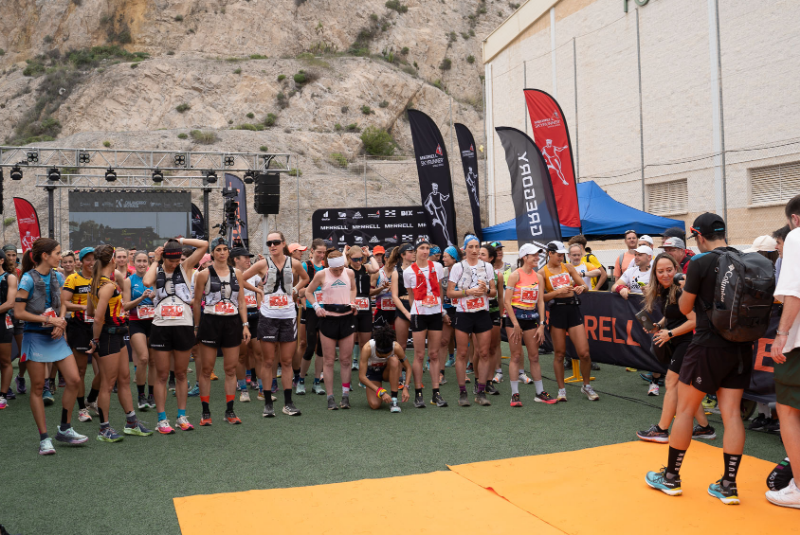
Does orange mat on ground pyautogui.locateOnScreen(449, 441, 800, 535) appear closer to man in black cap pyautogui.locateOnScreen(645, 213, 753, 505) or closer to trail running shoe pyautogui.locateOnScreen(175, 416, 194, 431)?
man in black cap pyautogui.locateOnScreen(645, 213, 753, 505)

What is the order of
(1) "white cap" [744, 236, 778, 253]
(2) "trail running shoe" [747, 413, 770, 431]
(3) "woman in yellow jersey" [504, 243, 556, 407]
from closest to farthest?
(1) "white cap" [744, 236, 778, 253]
(2) "trail running shoe" [747, 413, 770, 431]
(3) "woman in yellow jersey" [504, 243, 556, 407]

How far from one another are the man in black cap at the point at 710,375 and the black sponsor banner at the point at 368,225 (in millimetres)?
14845

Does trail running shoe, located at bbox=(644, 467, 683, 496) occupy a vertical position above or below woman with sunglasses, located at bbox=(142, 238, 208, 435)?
below

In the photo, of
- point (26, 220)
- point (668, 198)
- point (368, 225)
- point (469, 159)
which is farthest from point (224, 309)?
point (668, 198)

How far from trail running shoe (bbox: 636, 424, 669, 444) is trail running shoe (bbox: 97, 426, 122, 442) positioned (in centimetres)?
483

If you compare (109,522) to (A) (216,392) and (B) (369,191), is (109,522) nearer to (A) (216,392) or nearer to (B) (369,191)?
(A) (216,392)

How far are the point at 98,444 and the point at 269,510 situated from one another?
2.59 m

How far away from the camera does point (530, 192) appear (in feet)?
35.5

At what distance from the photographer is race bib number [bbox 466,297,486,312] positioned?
7.22 m

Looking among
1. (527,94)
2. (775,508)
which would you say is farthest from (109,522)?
(527,94)

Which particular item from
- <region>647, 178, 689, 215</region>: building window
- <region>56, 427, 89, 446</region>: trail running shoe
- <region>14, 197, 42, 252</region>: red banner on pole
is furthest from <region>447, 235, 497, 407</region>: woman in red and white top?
<region>14, 197, 42, 252</region>: red banner on pole

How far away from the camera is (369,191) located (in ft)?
117

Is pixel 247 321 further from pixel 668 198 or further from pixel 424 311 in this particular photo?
pixel 668 198

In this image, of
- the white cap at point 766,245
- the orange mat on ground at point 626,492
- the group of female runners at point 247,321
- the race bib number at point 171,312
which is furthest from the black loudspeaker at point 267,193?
the white cap at point 766,245
